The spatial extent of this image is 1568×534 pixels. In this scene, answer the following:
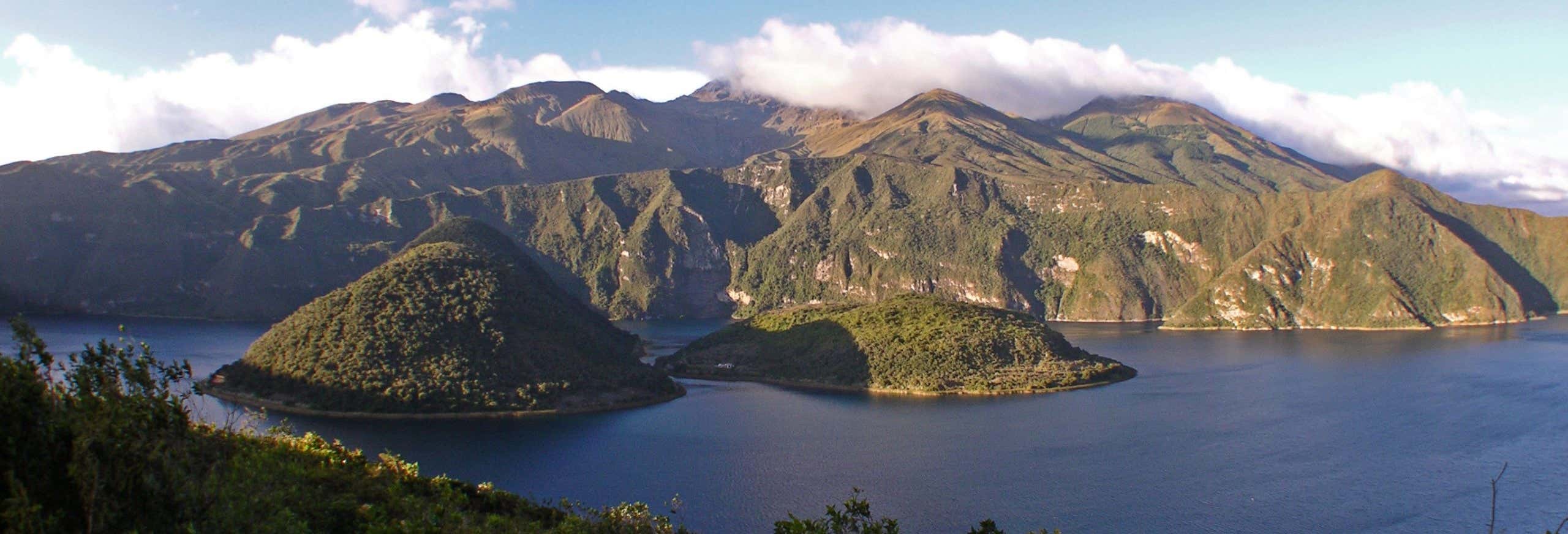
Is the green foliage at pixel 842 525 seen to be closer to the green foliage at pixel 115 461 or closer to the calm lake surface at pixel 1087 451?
the green foliage at pixel 115 461

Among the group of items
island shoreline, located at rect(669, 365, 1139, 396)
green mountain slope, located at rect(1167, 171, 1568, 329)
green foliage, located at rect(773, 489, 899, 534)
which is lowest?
island shoreline, located at rect(669, 365, 1139, 396)

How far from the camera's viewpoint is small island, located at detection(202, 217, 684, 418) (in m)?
93.8

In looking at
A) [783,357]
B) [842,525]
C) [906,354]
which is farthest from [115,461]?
[783,357]

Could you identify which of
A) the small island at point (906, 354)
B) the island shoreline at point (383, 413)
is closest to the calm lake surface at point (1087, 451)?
the island shoreline at point (383, 413)

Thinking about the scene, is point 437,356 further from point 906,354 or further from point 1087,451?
point 1087,451

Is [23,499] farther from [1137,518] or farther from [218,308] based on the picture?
[218,308]

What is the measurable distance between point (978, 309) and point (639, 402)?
169 ft

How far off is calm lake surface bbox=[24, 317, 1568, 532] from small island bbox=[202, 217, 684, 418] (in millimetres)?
3566

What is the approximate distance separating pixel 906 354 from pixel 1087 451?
39.6 m

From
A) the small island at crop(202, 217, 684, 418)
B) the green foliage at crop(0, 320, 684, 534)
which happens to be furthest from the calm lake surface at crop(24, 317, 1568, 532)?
the green foliage at crop(0, 320, 684, 534)

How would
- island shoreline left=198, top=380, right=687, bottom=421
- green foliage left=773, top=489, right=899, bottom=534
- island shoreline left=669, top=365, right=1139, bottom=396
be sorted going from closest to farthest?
green foliage left=773, top=489, right=899, bottom=534 → island shoreline left=198, top=380, right=687, bottom=421 → island shoreline left=669, top=365, right=1139, bottom=396

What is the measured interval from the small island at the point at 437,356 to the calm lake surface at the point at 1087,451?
11.7 feet

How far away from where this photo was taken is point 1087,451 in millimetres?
79438

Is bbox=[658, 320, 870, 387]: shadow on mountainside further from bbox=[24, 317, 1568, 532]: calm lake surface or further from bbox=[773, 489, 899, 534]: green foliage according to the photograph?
bbox=[773, 489, 899, 534]: green foliage
